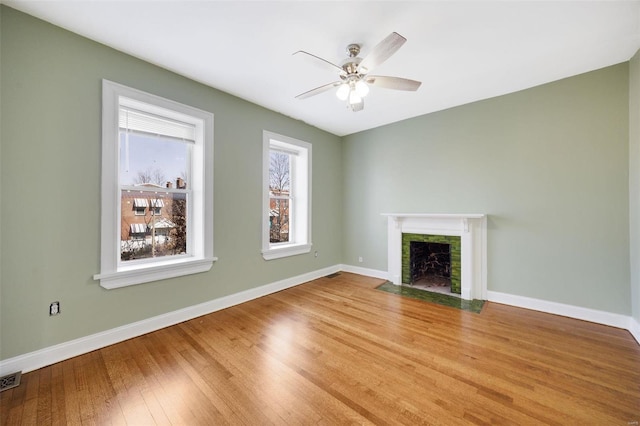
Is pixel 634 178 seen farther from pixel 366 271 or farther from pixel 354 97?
pixel 366 271

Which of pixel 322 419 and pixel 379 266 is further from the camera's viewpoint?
pixel 379 266

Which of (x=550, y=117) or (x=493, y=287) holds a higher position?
(x=550, y=117)

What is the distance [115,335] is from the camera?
2334 mm

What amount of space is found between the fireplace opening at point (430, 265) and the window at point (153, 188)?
3.24m

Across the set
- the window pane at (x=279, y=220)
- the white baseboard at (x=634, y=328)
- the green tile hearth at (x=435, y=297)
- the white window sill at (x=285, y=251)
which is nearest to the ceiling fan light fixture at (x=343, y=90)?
the window pane at (x=279, y=220)

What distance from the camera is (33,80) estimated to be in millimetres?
1972

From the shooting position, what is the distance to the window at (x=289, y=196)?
4.08 metres

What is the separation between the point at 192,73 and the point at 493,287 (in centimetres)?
476

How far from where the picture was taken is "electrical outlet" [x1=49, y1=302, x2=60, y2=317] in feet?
6.68

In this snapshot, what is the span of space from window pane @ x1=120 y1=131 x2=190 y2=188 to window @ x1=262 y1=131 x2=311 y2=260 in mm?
1281

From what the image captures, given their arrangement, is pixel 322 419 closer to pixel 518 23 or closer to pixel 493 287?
pixel 493 287

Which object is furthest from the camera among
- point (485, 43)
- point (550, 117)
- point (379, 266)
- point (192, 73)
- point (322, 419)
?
point (379, 266)

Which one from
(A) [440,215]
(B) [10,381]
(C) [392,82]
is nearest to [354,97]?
(C) [392,82]

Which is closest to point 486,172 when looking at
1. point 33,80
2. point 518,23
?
point 518,23
